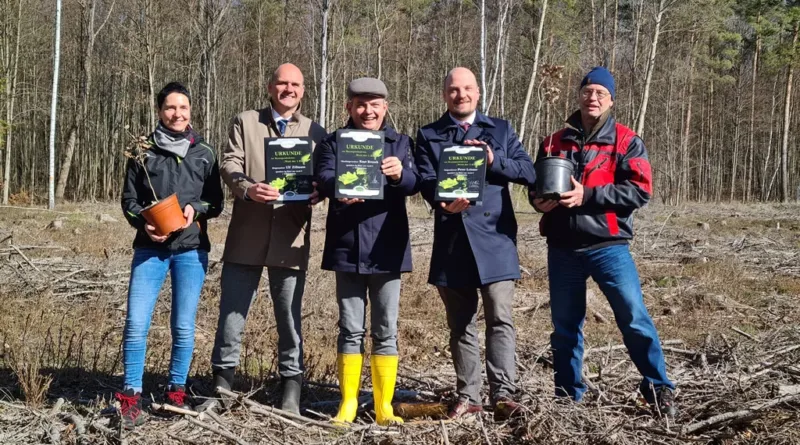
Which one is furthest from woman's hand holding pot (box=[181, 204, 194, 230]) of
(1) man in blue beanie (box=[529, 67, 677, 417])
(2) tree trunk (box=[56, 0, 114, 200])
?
(2) tree trunk (box=[56, 0, 114, 200])

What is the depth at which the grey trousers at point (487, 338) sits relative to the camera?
13.2 feet

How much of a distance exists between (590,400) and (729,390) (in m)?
0.86

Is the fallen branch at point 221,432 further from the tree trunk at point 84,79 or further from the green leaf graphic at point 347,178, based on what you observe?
the tree trunk at point 84,79

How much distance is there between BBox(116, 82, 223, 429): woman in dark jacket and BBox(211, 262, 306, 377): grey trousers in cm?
19

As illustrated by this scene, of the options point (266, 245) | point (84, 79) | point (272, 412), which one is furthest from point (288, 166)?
point (84, 79)

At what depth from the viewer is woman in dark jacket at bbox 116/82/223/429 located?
13.4 feet

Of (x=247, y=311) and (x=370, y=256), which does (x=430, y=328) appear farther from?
(x=370, y=256)

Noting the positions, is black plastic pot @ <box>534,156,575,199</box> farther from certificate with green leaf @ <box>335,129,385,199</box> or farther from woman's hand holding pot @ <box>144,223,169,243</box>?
woman's hand holding pot @ <box>144,223,169,243</box>

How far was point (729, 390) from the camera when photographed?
407 centimetres

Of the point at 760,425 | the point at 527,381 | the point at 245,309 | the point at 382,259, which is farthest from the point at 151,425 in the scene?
the point at 760,425

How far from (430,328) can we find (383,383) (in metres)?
3.47

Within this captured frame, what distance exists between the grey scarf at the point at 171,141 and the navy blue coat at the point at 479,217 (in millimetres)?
1494

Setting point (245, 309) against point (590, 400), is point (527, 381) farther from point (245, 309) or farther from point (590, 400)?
point (245, 309)

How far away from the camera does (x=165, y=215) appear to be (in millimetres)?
3918
